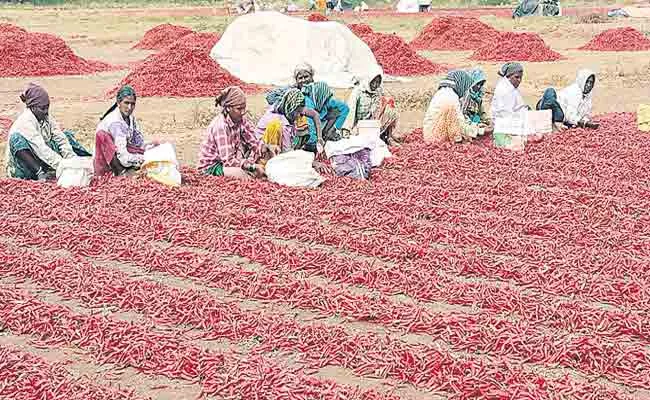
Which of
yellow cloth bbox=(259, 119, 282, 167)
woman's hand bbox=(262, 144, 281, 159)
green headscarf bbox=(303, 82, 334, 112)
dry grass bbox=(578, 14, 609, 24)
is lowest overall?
dry grass bbox=(578, 14, 609, 24)

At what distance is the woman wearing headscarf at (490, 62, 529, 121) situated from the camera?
34.3 ft

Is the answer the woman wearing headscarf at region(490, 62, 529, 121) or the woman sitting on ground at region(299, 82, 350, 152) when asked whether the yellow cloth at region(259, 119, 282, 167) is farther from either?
the woman wearing headscarf at region(490, 62, 529, 121)

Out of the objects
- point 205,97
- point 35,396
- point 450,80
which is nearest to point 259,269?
point 35,396

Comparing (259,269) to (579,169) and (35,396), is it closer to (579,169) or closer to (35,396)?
(35,396)

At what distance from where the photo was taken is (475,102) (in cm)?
1077

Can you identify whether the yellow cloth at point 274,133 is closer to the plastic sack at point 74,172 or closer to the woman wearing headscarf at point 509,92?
the plastic sack at point 74,172

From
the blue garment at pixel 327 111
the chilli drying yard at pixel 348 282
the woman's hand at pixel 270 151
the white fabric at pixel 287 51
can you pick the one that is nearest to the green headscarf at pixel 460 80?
the chilli drying yard at pixel 348 282

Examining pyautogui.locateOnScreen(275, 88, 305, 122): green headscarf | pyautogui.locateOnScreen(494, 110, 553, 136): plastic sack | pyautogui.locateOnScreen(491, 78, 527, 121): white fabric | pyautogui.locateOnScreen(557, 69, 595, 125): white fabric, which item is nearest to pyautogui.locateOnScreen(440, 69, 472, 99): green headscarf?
pyautogui.locateOnScreen(491, 78, 527, 121): white fabric

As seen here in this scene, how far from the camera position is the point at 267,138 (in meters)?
8.81

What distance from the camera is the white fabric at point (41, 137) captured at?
796cm

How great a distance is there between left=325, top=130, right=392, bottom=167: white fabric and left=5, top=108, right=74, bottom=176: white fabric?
275 cm

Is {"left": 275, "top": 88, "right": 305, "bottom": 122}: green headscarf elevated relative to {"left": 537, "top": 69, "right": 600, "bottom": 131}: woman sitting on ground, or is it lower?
elevated

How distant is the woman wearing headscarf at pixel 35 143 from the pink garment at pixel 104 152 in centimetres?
31

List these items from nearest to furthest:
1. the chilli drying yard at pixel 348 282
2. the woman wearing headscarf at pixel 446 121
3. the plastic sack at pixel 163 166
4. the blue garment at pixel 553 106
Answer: the chilli drying yard at pixel 348 282, the plastic sack at pixel 163 166, the woman wearing headscarf at pixel 446 121, the blue garment at pixel 553 106
